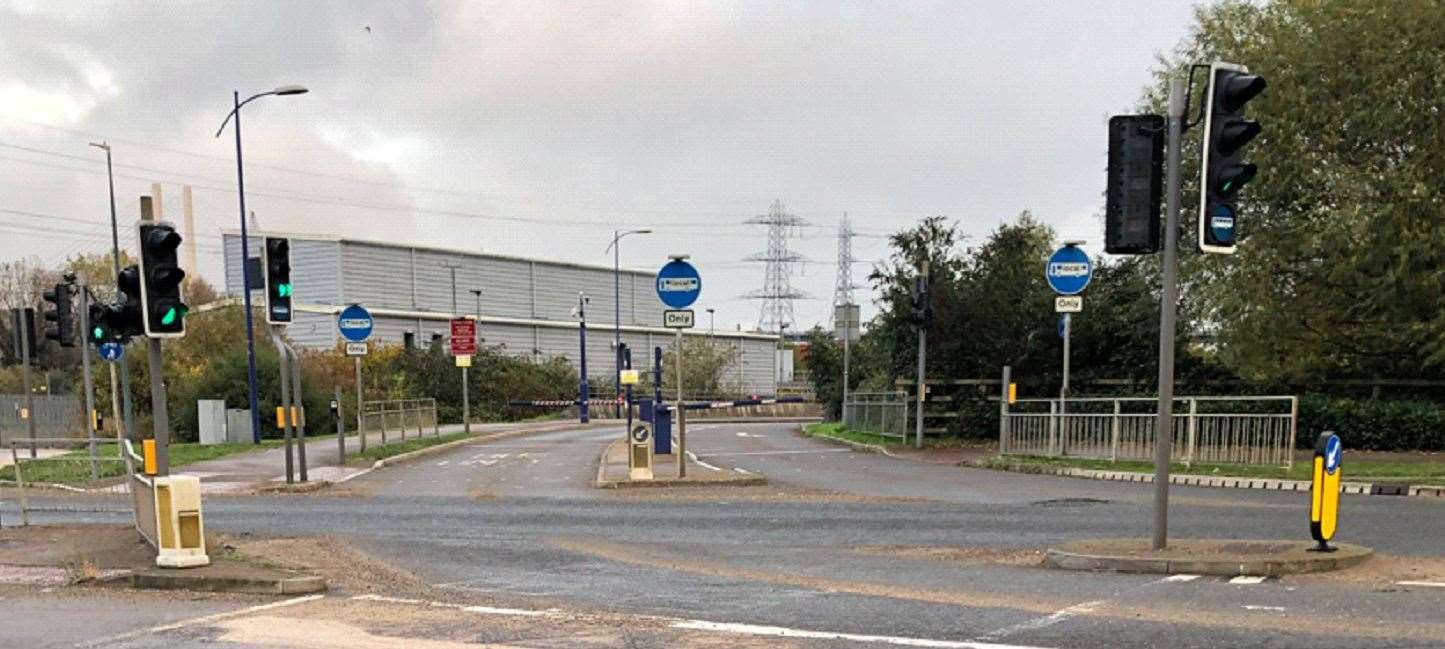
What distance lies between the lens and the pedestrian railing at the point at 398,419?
1211 inches

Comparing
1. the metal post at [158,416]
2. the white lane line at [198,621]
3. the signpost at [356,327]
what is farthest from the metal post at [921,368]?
the white lane line at [198,621]

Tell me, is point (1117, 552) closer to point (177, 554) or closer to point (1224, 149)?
point (1224, 149)

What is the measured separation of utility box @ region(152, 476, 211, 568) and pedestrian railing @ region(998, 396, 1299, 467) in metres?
16.8

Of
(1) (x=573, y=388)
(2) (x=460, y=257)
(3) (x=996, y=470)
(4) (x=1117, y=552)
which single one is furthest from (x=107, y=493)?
(2) (x=460, y=257)

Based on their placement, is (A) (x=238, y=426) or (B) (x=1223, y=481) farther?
(A) (x=238, y=426)

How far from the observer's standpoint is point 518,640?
769cm

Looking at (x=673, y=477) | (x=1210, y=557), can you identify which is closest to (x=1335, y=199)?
(x=673, y=477)

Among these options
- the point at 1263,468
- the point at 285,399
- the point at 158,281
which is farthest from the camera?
the point at 285,399

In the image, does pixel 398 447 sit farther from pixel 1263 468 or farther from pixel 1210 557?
pixel 1210 557

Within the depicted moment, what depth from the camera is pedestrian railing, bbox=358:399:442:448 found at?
101 feet

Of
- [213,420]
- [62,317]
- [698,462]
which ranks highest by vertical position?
[62,317]

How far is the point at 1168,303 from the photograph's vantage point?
10.1 metres

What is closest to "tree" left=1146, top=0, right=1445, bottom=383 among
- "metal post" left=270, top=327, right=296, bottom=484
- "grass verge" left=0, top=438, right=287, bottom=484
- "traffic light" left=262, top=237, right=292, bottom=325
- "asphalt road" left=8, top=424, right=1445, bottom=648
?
"asphalt road" left=8, top=424, right=1445, bottom=648

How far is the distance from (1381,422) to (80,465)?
25776 millimetres
